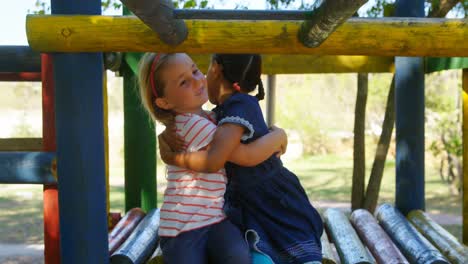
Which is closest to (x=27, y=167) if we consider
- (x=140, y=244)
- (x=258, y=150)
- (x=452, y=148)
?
(x=140, y=244)

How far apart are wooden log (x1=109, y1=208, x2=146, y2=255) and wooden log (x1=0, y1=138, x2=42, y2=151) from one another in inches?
21.7

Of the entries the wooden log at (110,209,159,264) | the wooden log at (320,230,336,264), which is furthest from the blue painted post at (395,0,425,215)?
the wooden log at (110,209,159,264)

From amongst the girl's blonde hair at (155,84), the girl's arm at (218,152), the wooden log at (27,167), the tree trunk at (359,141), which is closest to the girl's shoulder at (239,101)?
the girl's arm at (218,152)

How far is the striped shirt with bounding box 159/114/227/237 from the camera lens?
2.51 meters

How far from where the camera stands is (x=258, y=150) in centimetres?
251

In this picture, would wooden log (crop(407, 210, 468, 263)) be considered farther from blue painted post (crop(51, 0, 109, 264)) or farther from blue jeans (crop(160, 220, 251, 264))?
blue painted post (crop(51, 0, 109, 264))

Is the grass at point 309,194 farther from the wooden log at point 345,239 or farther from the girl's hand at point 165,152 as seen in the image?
the girl's hand at point 165,152

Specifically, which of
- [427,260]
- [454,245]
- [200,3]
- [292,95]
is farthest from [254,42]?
[292,95]

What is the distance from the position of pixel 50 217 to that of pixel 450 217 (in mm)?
7233

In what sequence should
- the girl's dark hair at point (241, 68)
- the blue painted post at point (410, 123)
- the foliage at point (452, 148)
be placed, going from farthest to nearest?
1. the foliage at point (452, 148)
2. the blue painted post at point (410, 123)
3. the girl's dark hair at point (241, 68)

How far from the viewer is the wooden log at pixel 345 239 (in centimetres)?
322

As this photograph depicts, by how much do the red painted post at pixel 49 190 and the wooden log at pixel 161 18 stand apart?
104cm

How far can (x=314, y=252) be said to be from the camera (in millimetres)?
2586

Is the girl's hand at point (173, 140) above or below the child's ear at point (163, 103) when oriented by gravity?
below
